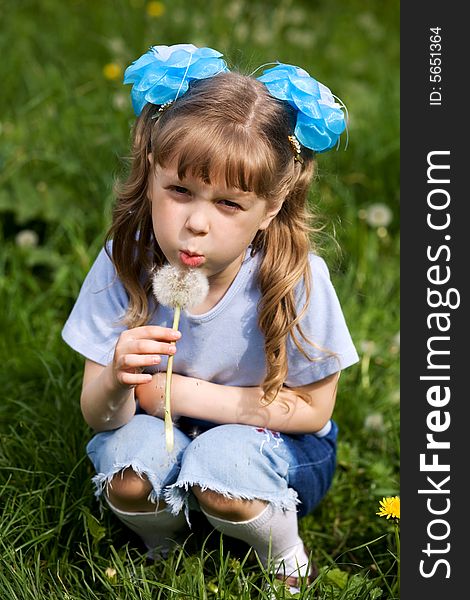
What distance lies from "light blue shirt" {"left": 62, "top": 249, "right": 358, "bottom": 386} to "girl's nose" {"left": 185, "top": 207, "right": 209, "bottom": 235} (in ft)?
0.83

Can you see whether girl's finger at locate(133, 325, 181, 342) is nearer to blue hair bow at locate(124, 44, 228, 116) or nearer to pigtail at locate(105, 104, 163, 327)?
pigtail at locate(105, 104, 163, 327)

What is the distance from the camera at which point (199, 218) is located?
1613 millimetres

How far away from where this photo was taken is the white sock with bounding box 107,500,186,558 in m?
1.89

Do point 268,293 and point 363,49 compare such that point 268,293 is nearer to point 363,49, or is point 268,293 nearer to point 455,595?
point 455,595

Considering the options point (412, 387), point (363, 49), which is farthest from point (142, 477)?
point (363, 49)

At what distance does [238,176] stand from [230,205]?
2.2 inches

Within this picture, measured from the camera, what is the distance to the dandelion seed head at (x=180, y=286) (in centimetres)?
163

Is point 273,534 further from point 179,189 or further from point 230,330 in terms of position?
point 179,189

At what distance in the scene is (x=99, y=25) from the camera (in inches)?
151

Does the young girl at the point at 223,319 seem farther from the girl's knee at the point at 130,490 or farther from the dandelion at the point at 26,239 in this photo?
the dandelion at the point at 26,239

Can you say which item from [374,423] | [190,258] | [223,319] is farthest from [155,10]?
[190,258]

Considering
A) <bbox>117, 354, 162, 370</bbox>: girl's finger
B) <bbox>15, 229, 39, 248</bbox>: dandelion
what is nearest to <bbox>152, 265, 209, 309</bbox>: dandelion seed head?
<bbox>117, 354, 162, 370</bbox>: girl's finger

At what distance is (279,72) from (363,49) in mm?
2669

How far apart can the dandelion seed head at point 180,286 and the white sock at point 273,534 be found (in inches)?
17.9
